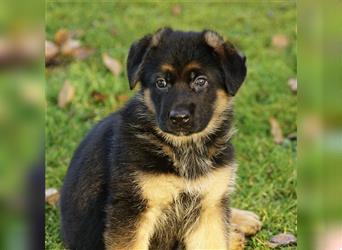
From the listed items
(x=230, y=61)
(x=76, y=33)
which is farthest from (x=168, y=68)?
(x=76, y=33)

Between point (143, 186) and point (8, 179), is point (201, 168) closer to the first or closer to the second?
point (143, 186)

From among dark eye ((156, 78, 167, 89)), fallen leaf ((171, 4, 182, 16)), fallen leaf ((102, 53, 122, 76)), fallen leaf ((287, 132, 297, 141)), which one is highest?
fallen leaf ((171, 4, 182, 16))

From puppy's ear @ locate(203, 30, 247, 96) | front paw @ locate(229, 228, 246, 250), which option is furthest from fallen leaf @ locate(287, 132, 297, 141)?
puppy's ear @ locate(203, 30, 247, 96)

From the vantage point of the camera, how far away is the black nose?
3.27 metres

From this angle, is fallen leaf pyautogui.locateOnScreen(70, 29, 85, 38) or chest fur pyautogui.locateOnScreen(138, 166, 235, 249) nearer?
chest fur pyautogui.locateOnScreen(138, 166, 235, 249)

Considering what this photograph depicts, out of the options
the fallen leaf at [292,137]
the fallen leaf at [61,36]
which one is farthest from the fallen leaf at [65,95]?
the fallen leaf at [292,137]

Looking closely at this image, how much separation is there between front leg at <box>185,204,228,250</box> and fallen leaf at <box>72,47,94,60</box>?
3325mm

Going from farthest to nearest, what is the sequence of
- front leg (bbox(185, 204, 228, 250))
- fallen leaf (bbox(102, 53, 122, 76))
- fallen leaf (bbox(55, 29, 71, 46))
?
fallen leaf (bbox(55, 29, 71, 46)) → fallen leaf (bbox(102, 53, 122, 76)) → front leg (bbox(185, 204, 228, 250))

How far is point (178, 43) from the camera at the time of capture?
345cm

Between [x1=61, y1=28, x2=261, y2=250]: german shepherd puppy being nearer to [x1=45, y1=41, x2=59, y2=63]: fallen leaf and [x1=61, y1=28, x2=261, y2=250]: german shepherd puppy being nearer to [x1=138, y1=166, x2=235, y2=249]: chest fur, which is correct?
[x1=138, y1=166, x2=235, y2=249]: chest fur

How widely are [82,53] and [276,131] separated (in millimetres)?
2199

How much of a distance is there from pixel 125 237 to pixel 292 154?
250 cm

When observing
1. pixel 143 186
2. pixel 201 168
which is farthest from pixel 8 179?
pixel 201 168

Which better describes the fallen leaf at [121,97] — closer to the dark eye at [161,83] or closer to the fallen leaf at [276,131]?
the fallen leaf at [276,131]
